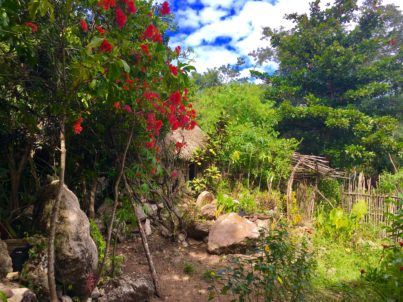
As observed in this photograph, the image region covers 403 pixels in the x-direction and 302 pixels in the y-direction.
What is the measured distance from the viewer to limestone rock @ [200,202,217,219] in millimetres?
6612

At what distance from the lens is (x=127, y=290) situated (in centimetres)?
343

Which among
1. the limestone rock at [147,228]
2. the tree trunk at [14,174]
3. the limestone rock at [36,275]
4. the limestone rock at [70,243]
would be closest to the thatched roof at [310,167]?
the limestone rock at [147,228]

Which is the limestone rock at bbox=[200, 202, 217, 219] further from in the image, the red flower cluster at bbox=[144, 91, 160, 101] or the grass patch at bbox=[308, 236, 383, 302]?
the red flower cluster at bbox=[144, 91, 160, 101]

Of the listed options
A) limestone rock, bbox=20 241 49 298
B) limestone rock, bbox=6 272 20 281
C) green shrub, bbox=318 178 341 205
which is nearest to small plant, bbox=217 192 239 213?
green shrub, bbox=318 178 341 205

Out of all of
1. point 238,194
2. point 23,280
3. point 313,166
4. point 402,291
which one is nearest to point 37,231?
point 23,280

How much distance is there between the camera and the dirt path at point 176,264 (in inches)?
160

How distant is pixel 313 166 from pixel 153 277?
249 inches

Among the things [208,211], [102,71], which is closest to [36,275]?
[102,71]

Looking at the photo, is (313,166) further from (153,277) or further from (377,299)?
(153,277)

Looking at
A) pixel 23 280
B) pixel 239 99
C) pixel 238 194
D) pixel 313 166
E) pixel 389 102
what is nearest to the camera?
A: pixel 23 280

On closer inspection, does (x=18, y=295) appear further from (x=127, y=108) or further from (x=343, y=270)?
(x=343, y=270)

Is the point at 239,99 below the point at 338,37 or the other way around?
below

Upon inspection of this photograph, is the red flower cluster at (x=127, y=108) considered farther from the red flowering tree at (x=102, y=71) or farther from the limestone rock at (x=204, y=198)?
the limestone rock at (x=204, y=198)

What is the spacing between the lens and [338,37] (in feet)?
46.4
